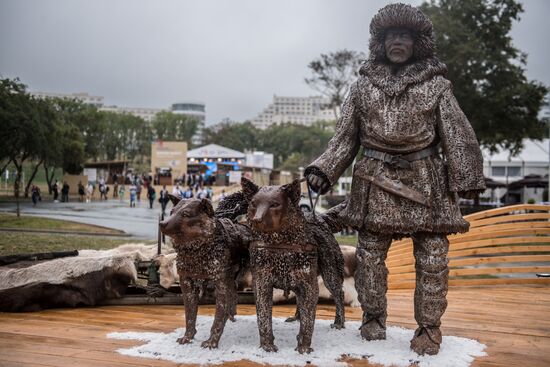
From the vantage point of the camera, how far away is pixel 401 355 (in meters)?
2.80

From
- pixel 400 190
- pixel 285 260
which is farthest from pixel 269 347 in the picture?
pixel 400 190

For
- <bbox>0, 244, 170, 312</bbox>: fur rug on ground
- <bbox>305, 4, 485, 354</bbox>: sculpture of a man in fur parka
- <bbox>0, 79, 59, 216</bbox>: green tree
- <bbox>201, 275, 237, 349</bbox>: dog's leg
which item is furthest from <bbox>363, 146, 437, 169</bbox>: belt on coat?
<bbox>0, 79, 59, 216</bbox>: green tree

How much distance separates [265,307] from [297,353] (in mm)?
308

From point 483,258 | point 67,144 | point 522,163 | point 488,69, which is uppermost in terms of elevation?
point 488,69

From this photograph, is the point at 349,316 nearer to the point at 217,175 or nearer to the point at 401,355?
the point at 401,355

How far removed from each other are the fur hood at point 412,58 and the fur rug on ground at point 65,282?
2762 mm

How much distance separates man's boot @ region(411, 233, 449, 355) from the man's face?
1.10m

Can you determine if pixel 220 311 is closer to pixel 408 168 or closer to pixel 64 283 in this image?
pixel 408 168

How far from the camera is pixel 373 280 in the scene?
307cm

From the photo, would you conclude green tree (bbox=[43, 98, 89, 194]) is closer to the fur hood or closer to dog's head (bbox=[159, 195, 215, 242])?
dog's head (bbox=[159, 195, 215, 242])

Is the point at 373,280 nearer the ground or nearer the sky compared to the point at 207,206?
nearer the ground

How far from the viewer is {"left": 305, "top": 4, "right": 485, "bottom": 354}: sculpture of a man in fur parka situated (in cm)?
292

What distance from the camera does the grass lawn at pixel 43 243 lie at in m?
6.27

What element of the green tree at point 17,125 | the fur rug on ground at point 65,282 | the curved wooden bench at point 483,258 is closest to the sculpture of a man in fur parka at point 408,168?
the fur rug on ground at point 65,282
